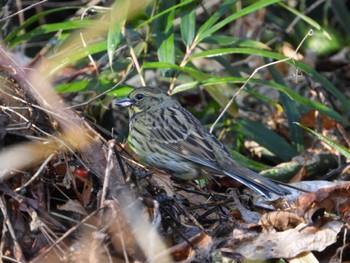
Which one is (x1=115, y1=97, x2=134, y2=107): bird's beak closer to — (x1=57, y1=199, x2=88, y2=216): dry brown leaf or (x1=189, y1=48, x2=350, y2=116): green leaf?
(x1=189, y1=48, x2=350, y2=116): green leaf

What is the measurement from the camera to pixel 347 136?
5.33 meters

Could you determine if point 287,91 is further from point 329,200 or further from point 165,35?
point 329,200

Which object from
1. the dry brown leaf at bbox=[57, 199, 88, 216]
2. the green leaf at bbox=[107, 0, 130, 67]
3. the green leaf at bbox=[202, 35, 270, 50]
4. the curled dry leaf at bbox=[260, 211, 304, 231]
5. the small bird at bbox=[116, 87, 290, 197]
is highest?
the green leaf at bbox=[107, 0, 130, 67]

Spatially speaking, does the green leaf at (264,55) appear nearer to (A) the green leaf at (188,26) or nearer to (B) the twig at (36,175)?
(A) the green leaf at (188,26)

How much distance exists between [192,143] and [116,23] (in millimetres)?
784

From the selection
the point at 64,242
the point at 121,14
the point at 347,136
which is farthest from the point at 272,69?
the point at 64,242

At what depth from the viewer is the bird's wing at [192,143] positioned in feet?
14.2

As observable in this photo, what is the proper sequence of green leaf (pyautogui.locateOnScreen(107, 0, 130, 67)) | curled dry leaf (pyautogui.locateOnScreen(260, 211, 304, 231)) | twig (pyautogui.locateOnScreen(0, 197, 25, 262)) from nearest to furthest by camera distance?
twig (pyautogui.locateOnScreen(0, 197, 25, 262)), curled dry leaf (pyautogui.locateOnScreen(260, 211, 304, 231)), green leaf (pyautogui.locateOnScreen(107, 0, 130, 67))

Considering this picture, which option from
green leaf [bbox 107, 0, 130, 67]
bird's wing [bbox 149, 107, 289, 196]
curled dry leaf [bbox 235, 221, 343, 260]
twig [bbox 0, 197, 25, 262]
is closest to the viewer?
twig [bbox 0, 197, 25, 262]

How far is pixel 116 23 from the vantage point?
190 inches

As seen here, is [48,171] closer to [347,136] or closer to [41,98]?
[41,98]

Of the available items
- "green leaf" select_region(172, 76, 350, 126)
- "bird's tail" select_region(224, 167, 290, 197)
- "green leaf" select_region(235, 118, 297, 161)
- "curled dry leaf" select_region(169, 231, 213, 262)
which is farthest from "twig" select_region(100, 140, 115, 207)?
"green leaf" select_region(235, 118, 297, 161)

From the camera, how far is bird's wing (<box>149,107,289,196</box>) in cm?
434

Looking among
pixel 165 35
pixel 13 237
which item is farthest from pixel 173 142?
pixel 13 237
